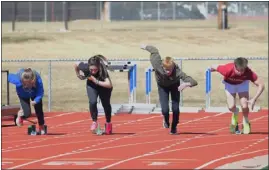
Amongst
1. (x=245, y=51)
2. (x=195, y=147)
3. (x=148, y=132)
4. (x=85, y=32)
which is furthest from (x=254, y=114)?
(x=85, y=32)

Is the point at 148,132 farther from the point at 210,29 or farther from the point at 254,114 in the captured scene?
the point at 210,29

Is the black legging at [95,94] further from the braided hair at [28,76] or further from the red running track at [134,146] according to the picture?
the braided hair at [28,76]

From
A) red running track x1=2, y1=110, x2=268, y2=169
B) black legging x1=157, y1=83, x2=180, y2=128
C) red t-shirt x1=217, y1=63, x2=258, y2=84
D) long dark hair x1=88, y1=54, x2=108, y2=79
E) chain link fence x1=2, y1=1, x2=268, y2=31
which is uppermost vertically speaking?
chain link fence x1=2, y1=1, x2=268, y2=31

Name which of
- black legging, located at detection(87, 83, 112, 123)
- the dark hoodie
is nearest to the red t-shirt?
the dark hoodie

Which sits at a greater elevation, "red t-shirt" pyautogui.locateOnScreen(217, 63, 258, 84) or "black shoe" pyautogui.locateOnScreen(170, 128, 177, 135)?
"red t-shirt" pyautogui.locateOnScreen(217, 63, 258, 84)

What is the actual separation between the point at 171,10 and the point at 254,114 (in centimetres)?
4577

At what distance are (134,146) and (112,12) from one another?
54.2 meters

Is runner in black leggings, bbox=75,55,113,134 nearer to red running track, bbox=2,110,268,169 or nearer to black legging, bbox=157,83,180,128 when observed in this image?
red running track, bbox=2,110,268,169

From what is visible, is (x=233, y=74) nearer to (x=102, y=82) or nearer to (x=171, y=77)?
(x=171, y=77)

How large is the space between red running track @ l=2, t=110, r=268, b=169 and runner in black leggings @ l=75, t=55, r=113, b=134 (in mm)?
515

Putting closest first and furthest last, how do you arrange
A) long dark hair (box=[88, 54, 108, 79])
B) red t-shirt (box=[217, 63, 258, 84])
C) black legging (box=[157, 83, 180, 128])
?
red t-shirt (box=[217, 63, 258, 84])
long dark hair (box=[88, 54, 108, 79])
black legging (box=[157, 83, 180, 128])

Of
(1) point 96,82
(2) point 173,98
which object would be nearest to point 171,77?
(2) point 173,98

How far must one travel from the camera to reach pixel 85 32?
5709 cm

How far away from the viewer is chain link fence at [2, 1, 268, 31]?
68688 millimetres
